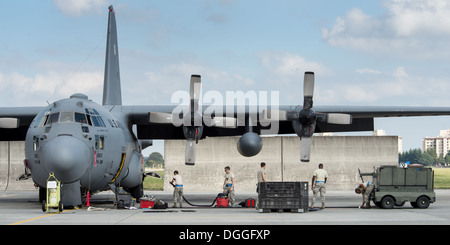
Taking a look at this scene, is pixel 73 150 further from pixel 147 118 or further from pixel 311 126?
pixel 311 126

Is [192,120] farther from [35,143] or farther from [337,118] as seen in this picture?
[35,143]

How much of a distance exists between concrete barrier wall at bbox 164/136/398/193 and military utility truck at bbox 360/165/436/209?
1770 cm

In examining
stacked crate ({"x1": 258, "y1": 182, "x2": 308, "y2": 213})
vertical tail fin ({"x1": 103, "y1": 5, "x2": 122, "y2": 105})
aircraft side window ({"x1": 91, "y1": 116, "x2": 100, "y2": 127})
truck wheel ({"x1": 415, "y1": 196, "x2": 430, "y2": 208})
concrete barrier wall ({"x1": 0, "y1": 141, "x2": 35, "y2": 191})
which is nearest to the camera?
stacked crate ({"x1": 258, "y1": 182, "x2": 308, "y2": 213})

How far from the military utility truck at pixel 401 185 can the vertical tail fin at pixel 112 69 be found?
39.2 feet

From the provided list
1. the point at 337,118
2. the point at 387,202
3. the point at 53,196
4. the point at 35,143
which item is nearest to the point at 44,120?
the point at 35,143

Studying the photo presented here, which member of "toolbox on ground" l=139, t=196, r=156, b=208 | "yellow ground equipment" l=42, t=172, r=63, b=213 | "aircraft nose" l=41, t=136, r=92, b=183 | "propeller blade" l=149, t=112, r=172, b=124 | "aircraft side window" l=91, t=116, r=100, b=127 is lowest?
"toolbox on ground" l=139, t=196, r=156, b=208

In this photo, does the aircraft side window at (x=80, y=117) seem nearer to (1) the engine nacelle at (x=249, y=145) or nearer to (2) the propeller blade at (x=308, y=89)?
(1) the engine nacelle at (x=249, y=145)

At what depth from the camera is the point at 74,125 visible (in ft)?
53.4

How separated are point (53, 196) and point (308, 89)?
1020 centimetres

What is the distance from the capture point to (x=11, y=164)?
121 feet

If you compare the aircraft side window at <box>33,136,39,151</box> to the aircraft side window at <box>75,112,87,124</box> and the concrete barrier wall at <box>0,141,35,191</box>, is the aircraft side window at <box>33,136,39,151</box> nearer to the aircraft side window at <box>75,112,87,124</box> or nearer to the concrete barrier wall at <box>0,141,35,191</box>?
the aircraft side window at <box>75,112,87,124</box>

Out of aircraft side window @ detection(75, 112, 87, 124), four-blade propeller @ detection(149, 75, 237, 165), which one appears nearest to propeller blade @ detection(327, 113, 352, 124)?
four-blade propeller @ detection(149, 75, 237, 165)

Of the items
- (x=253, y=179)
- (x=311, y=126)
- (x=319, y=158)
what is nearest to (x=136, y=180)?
(x=311, y=126)

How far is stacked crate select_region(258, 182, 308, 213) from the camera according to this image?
51.8 ft
